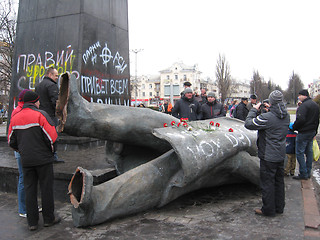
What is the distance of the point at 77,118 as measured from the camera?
3.76 meters

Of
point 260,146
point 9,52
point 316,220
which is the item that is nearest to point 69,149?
point 260,146

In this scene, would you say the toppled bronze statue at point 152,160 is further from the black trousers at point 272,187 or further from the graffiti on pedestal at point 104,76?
the graffiti on pedestal at point 104,76

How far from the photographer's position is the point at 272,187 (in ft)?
12.8

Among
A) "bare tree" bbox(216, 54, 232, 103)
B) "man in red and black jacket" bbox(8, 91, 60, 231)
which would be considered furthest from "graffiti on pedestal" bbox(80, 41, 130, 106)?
"bare tree" bbox(216, 54, 232, 103)

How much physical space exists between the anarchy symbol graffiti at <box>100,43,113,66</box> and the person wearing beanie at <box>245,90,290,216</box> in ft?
15.6

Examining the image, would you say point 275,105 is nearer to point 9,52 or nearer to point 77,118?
point 77,118

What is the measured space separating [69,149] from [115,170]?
2294mm

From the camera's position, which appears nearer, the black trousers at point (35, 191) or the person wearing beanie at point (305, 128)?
the black trousers at point (35, 191)

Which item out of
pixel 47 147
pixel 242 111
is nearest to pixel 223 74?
pixel 242 111

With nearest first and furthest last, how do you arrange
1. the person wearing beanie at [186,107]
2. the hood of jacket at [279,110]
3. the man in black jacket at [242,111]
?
1. the hood of jacket at [279,110]
2. the person wearing beanie at [186,107]
3. the man in black jacket at [242,111]

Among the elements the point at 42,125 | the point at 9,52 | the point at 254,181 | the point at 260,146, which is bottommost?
the point at 254,181

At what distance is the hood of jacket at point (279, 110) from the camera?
395cm

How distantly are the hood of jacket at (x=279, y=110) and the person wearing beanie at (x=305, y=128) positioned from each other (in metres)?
2.05

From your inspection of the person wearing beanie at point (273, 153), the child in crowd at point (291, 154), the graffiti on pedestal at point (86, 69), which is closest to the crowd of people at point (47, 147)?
the person wearing beanie at point (273, 153)
